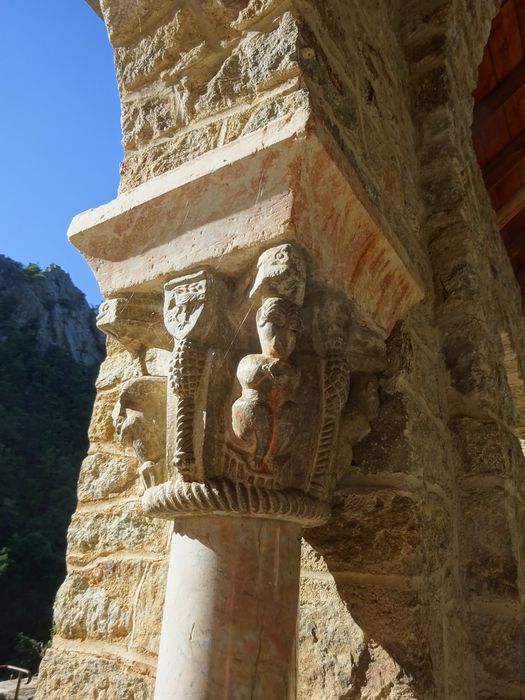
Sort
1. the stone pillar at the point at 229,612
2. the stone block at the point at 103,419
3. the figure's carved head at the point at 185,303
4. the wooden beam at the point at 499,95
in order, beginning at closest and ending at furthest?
the stone pillar at the point at 229,612, the figure's carved head at the point at 185,303, the stone block at the point at 103,419, the wooden beam at the point at 499,95

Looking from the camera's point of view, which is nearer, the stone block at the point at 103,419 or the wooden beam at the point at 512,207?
the stone block at the point at 103,419

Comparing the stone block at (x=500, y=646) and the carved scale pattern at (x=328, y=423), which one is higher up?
the carved scale pattern at (x=328, y=423)

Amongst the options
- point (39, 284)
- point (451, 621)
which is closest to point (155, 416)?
point (451, 621)

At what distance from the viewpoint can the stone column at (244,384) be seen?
2.80 feet

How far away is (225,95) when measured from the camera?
3.65ft

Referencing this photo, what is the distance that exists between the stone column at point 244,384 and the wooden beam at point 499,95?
279 centimetres

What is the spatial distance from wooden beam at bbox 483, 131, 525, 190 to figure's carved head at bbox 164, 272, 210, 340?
10.9ft

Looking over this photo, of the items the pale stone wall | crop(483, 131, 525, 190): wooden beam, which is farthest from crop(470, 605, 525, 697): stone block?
crop(483, 131, 525, 190): wooden beam

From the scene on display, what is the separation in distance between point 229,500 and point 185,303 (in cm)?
35

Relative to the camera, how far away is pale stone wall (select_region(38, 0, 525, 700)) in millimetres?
1046

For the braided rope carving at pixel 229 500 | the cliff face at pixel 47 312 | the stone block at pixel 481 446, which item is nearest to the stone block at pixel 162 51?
the braided rope carving at pixel 229 500

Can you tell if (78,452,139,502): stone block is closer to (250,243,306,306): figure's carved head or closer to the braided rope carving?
the braided rope carving

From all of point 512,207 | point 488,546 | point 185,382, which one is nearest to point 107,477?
point 185,382

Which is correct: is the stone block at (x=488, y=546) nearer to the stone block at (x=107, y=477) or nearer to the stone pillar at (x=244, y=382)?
the stone pillar at (x=244, y=382)
